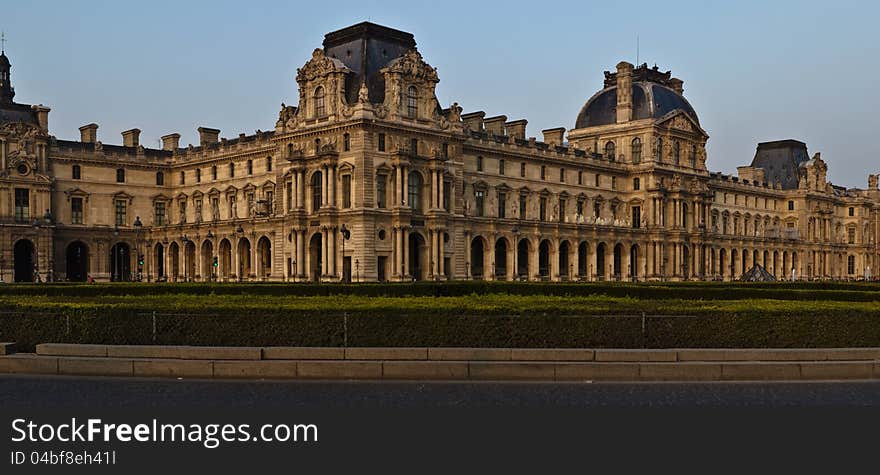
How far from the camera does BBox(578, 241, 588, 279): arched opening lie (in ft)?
293

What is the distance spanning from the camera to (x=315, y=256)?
230 feet

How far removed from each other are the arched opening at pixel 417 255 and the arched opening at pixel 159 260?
3178cm

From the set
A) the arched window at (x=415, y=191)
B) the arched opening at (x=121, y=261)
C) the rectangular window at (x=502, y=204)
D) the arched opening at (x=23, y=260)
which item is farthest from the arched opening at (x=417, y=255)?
the arched opening at (x=23, y=260)

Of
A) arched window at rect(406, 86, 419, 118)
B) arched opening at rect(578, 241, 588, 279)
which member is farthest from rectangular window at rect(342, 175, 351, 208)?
arched opening at rect(578, 241, 588, 279)

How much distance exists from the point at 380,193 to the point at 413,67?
32.9ft

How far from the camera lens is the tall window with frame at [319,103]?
227 feet

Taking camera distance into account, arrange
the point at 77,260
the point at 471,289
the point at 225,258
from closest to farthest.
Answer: the point at 471,289
the point at 225,258
the point at 77,260

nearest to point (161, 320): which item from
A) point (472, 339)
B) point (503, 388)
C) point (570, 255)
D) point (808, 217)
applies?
point (472, 339)

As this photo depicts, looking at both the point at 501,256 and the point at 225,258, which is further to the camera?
the point at 225,258

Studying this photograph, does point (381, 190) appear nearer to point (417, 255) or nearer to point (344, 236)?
point (344, 236)

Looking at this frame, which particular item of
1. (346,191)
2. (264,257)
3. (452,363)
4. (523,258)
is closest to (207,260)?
(264,257)

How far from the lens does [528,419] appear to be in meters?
15.2

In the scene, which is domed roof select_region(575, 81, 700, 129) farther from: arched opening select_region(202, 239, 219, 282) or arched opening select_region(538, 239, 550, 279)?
arched opening select_region(202, 239, 219, 282)

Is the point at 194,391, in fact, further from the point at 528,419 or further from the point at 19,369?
the point at 528,419
